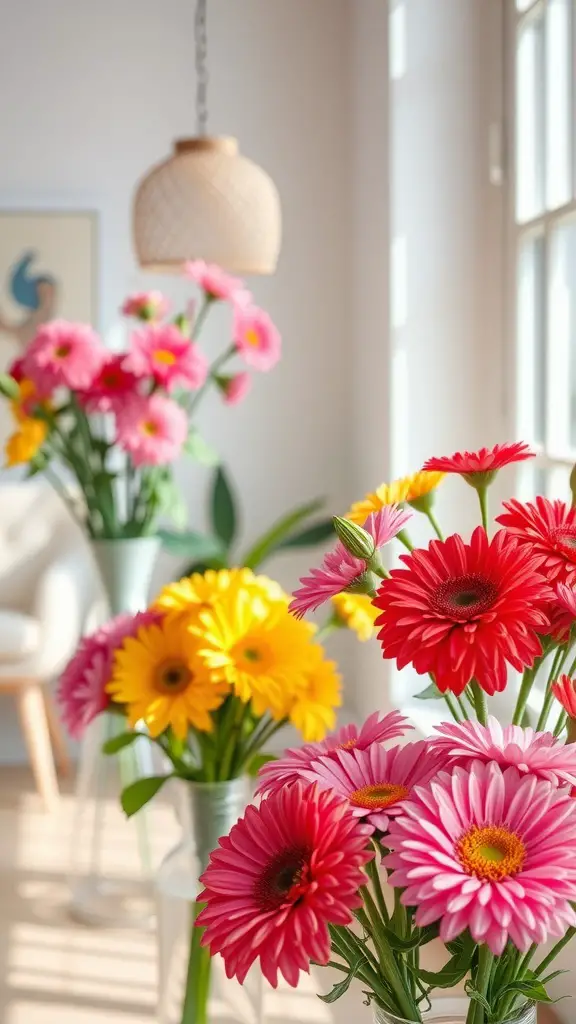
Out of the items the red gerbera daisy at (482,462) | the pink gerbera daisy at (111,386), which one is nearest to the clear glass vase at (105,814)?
the pink gerbera daisy at (111,386)

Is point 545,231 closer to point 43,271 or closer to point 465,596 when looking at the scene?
point 465,596

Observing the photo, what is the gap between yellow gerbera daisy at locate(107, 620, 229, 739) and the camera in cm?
109

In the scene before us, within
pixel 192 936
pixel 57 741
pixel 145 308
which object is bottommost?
pixel 57 741

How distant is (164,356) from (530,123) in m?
0.84

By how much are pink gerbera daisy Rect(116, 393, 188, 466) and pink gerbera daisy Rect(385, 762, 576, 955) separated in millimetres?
1555

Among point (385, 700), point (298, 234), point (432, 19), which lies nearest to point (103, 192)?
point (298, 234)

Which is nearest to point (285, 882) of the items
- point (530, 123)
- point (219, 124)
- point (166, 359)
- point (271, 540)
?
point (166, 359)

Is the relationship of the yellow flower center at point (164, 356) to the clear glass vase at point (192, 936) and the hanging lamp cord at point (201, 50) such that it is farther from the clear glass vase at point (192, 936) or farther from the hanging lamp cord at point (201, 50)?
the hanging lamp cord at point (201, 50)

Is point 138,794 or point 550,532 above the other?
point 550,532

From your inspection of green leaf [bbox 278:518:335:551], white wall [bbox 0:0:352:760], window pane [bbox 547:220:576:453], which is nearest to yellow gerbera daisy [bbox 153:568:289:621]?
window pane [bbox 547:220:576:453]

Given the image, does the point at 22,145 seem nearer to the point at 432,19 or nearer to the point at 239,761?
the point at 432,19

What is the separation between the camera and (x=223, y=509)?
3561mm

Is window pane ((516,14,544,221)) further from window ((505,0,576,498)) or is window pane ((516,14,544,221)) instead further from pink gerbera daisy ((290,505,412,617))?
pink gerbera daisy ((290,505,412,617))

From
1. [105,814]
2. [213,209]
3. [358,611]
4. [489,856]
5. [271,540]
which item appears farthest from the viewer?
[271,540]
